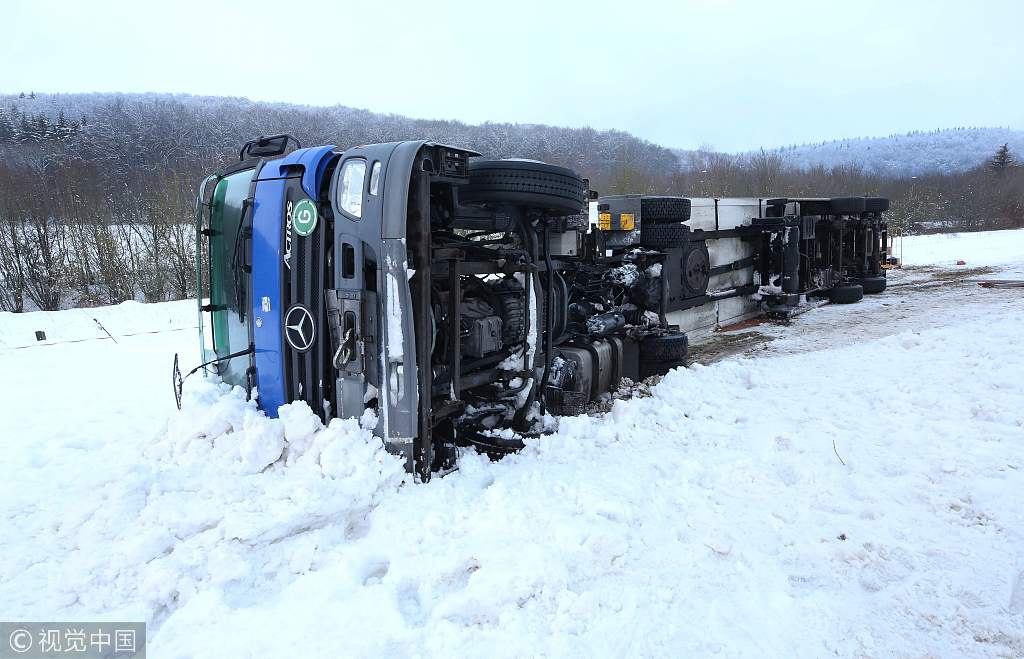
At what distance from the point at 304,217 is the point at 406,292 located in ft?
2.68

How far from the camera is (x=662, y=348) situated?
6.69 meters

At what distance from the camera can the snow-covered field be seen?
101 inches

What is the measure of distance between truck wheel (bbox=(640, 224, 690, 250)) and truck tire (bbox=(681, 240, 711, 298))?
27.5 inches

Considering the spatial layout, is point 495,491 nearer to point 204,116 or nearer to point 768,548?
point 768,548

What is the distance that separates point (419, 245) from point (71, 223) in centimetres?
2044

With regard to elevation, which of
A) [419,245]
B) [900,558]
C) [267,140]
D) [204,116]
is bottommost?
[900,558]

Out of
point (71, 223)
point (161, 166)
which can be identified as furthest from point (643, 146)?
point (71, 223)

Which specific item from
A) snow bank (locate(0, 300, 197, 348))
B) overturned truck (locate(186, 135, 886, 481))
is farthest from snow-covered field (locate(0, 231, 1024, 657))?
snow bank (locate(0, 300, 197, 348))

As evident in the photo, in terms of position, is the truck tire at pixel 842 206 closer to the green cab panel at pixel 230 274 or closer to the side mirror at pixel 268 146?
the side mirror at pixel 268 146

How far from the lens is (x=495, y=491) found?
357cm

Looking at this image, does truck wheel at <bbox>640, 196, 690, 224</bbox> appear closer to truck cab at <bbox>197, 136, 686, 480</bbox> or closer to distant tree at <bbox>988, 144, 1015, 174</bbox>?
truck cab at <bbox>197, 136, 686, 480</bbox>

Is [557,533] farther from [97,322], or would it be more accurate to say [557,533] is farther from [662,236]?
[97,322]

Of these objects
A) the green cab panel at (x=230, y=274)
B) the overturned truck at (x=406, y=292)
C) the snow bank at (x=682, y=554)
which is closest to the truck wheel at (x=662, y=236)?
the overturned truck at (x=406, y=292)

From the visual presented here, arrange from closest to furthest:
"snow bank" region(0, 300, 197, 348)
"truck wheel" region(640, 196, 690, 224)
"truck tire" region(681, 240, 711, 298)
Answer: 1. "truck wheel" region(640, 196, 690, 224)
2. "truck tire" region(681, 240, 711, 298)
3. "snow bank" region(0, 300, 197, 348)
